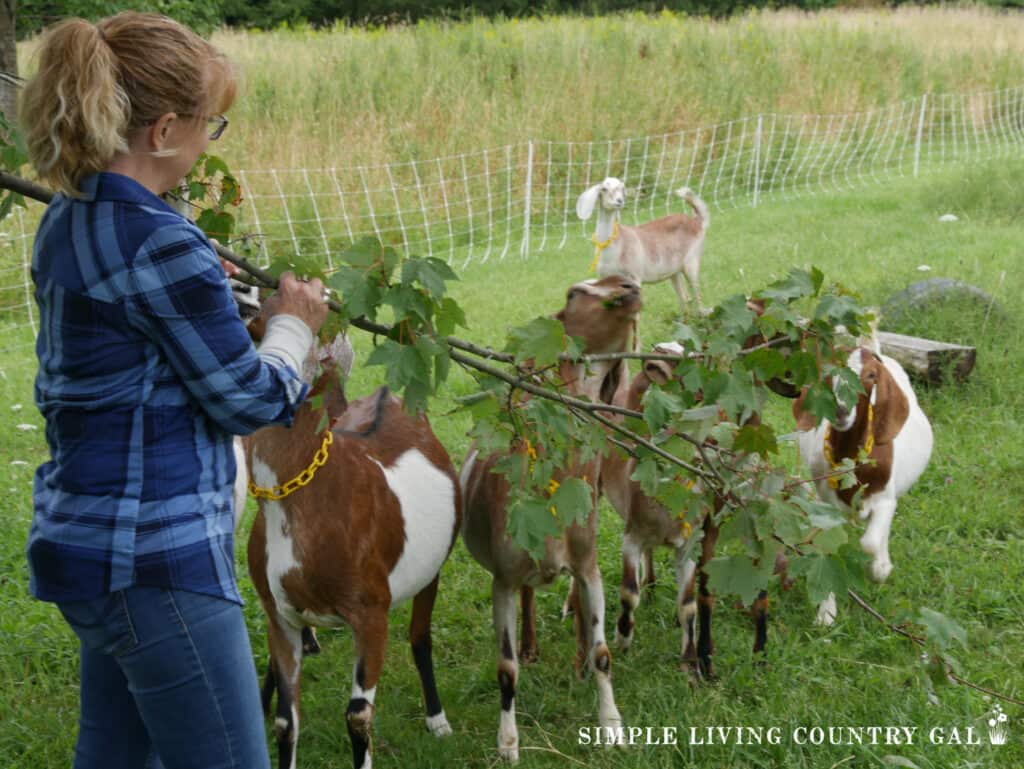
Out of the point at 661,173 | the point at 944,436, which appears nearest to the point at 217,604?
the point at 944,436

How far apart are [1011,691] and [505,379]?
2.44 meters

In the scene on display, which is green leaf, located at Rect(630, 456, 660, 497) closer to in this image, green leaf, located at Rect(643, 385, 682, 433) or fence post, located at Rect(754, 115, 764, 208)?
green leaf, located at Rect(643, 385, 682, 433)

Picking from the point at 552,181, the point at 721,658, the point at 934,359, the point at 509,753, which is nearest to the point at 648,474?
the point at 509,753

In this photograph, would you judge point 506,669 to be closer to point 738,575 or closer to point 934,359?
point 738,575

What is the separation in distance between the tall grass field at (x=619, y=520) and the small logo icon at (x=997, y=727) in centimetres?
5

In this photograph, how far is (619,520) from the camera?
5629 millimetres

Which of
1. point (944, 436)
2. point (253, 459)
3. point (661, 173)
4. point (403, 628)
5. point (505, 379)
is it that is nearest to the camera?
point (505, 379)

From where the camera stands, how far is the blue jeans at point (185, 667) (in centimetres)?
197

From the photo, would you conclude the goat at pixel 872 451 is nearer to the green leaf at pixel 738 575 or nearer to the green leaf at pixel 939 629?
the green leaf at pixel 939 629

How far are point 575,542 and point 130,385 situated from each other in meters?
1.99

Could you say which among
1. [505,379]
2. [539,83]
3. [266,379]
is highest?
[266,379]

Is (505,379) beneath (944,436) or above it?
above

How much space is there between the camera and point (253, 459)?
3.15 meters

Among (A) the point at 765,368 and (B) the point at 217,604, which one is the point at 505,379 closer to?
(A) the point at 765,368
